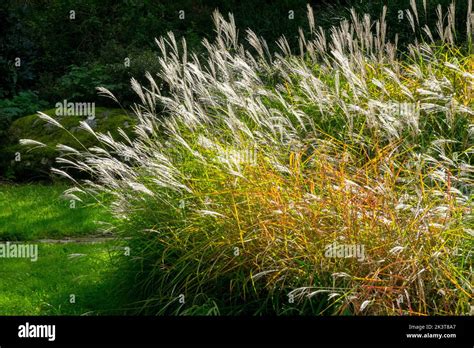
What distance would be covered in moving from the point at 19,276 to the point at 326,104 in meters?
3.22

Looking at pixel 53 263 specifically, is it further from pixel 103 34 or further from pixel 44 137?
pixel 103 34

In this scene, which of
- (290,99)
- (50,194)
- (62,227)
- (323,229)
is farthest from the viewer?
(50,194)

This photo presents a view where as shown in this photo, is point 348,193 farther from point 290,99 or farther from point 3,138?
point 3,138

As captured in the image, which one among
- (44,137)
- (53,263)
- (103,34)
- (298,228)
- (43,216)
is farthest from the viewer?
(103,34)

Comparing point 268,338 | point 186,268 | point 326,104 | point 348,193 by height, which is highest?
point 326,104

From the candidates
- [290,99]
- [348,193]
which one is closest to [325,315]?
[348,193]

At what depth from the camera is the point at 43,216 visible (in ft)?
→ 31.0

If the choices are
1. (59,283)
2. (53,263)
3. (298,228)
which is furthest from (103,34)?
(298,228)

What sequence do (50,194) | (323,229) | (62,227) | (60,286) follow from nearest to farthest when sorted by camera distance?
1. (323,229)
2. (60,286)
3. (62,227)
4. (50,194)

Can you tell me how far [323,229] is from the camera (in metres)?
5.41

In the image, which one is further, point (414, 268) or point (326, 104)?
point (326, 104)

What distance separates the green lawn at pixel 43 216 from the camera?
888 cm

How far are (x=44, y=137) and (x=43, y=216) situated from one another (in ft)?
9.86

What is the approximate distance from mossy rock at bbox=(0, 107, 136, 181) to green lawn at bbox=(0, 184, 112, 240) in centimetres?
97
